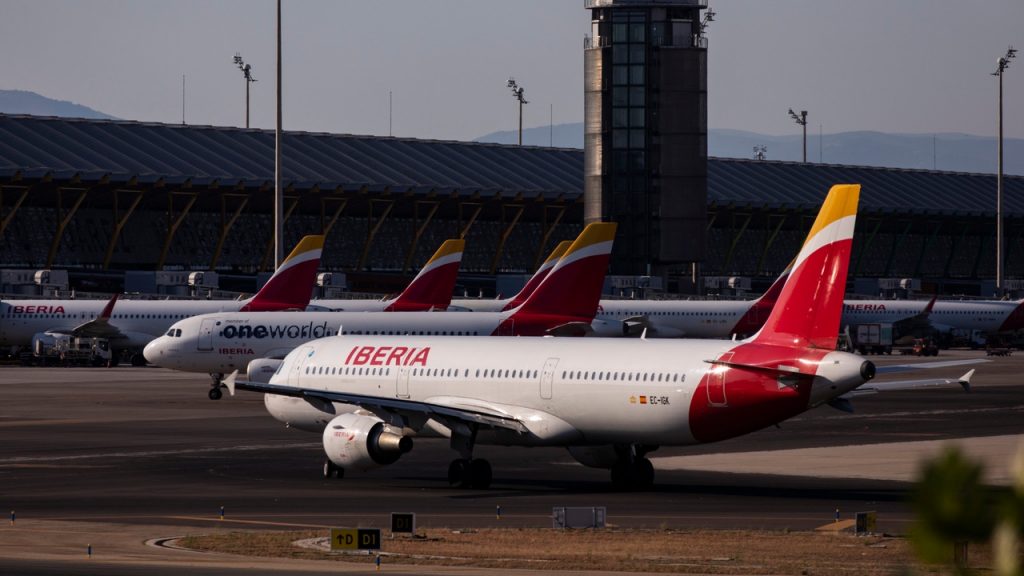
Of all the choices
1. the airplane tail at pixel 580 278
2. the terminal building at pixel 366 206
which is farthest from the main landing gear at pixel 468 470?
the terminal building at pixel 366 206

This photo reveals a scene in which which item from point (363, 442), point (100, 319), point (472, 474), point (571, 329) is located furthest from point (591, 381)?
point (100, 319)

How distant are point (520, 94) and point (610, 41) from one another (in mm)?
61542

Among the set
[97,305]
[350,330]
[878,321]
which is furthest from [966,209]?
[350,330]

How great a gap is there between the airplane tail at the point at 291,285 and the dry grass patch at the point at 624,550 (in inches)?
1922

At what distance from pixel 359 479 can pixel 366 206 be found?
12310cm

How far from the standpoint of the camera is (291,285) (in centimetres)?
7300

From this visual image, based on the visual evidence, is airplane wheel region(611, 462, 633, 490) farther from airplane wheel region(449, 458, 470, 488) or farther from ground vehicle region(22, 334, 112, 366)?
ground vehicle region(22, 334, 112, 366)

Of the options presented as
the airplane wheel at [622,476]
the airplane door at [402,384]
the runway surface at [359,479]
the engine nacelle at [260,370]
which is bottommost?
the runway surface at [359,479]

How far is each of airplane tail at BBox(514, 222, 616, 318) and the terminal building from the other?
68834mm

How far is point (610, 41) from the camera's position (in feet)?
430

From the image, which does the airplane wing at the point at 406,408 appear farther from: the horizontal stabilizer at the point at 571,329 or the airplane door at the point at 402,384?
the horizontal stabilizer at the point at 571,329

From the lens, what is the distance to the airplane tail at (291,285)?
72.5 metres

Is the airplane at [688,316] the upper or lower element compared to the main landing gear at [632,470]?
upper

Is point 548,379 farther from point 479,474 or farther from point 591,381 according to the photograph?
point 479,474
